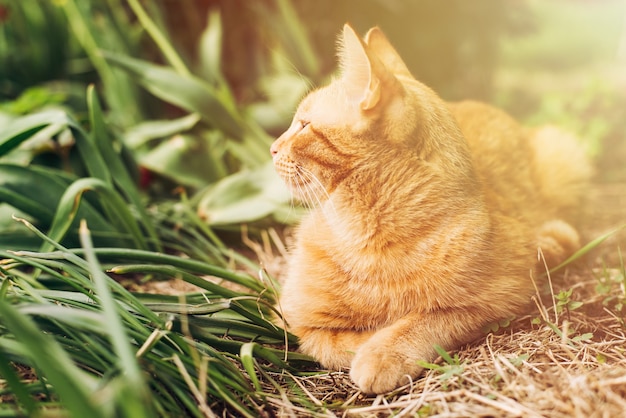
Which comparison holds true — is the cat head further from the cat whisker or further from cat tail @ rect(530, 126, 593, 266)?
cat tail @ rect(530, 126, 593, 266)

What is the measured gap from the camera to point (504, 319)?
1.38 metres

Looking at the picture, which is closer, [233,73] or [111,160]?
[111,160]

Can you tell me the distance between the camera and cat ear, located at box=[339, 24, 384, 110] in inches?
46.6

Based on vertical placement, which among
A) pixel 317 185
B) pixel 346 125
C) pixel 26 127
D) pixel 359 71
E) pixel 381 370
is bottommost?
pixel 381 370

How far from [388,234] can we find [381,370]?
0.31 m

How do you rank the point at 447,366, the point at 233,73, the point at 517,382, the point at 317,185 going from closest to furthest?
the point at 517,382
the point at 447,366
the point at 317,185
the point at 233,73

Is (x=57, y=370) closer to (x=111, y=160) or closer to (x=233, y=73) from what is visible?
(x=111, y=160)

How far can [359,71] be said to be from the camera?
1.24 metres

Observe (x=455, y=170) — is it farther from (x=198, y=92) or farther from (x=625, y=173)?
(x=625, y=173)

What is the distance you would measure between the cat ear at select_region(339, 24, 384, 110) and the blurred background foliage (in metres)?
0.60

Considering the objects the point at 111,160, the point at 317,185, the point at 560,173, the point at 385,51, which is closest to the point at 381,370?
the point at 317,185

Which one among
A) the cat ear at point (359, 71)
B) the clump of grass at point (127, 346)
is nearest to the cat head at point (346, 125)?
the cat ear at point (359, 71)

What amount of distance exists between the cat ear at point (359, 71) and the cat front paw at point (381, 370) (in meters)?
0.54

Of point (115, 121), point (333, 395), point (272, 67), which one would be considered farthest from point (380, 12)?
point (333, 395)
